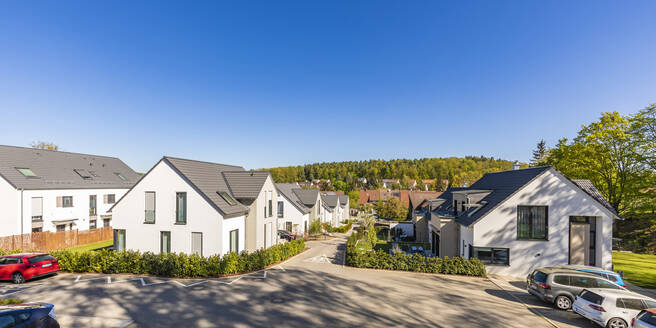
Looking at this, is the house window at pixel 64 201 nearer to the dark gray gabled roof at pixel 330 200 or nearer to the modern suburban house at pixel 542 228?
the dark gray gabled roof at pixel 330 200

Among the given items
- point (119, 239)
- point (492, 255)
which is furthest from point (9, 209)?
point (492, 255)

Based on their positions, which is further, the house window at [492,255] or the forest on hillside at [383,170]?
the forest on hillside at [383,170]

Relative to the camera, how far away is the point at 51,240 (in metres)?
24.4

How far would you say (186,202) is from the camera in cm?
1936

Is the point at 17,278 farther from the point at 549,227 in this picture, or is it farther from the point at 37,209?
the point at 549,227

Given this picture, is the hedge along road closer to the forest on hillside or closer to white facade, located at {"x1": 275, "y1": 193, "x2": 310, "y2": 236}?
white facade, located at {"x1": 275, "y1": 193, "x2": 310, "y2": 236}

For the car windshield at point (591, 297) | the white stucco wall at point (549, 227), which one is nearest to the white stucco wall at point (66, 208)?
the white stucco wall at point (549, 227)

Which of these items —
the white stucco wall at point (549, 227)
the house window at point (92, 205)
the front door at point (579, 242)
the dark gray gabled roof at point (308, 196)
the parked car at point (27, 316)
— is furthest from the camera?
the dark gray gabled roof at point (308, 196)

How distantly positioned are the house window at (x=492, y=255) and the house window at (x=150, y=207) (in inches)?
845

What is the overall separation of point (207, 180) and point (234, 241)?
4931 mm

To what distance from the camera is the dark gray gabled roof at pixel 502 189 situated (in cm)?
1916

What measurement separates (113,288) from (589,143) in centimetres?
4051

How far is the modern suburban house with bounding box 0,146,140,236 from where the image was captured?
25188 millimetres

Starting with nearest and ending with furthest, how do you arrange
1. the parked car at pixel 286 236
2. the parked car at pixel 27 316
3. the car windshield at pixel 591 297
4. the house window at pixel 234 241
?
the parked car at pixel 27 316, the car windshield at pixel 591 297, the house window at pixel 234 241, the parked car at pixel 286 236
